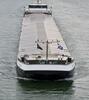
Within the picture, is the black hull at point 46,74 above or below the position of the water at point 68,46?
above

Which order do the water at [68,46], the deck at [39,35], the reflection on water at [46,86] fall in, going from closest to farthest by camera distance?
the water at [68,46]
the reflection on water at [46,86]
the deck at [39,35]

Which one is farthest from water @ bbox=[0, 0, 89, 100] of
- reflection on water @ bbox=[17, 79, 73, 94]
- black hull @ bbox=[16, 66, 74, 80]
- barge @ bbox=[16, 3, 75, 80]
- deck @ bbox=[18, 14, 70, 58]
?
deck @ bbox=[18, 14, 70, 58]

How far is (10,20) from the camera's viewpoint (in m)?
74.8

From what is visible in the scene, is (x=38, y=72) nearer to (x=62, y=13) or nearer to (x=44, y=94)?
(x=44, y=94)

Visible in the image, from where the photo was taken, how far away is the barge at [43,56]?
41.3 m

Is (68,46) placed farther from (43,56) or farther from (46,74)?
(46,74)

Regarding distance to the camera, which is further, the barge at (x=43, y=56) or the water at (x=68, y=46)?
the barge at (x=43, y=56)

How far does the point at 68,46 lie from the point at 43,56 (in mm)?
12420

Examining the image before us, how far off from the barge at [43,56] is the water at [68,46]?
101cm

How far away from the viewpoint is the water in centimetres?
3972

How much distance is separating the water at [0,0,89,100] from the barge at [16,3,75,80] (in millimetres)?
1006

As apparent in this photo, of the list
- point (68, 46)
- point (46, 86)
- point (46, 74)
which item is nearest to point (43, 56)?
point (46, 74)

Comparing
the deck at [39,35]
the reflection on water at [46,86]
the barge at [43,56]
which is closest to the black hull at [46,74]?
the barge at [43,56]

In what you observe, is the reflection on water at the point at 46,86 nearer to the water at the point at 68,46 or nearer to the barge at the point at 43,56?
the water at the point at 68,46
